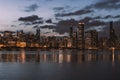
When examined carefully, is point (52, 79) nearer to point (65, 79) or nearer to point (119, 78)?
point (65, 79)

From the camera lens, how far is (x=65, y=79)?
130ft

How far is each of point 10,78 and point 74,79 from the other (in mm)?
8112

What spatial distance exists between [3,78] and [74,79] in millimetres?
8861

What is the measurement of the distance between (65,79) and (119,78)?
6.81 metres

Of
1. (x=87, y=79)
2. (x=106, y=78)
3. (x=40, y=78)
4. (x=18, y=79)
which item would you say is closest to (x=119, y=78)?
(x=106, y=78)

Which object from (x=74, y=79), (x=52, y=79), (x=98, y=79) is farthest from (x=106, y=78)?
(x=52, y=79)

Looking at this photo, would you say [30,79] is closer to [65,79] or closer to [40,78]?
[40,78]

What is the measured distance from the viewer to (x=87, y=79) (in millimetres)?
39750

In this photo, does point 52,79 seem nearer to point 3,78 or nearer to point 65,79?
point 65,79

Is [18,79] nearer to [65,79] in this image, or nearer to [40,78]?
[40,78]

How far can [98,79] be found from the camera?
39531 mm

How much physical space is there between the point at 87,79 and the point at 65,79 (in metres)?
2.70

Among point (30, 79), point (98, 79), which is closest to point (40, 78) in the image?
point (30, 79)

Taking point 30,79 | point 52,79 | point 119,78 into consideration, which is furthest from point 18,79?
point 119,78
